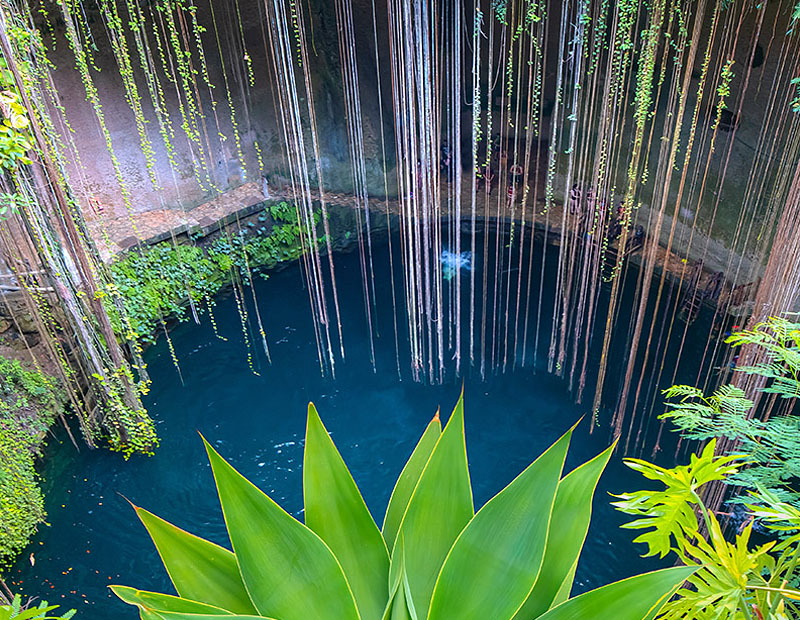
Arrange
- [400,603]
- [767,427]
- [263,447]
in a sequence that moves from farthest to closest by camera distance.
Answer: [263,447] < [767,427] < [400,603]

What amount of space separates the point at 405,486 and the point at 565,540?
32 centimetres

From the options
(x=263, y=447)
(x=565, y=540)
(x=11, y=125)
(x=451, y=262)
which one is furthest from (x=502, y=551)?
(x=451, y=262)

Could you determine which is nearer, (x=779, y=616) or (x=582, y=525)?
(x=779, y=616)

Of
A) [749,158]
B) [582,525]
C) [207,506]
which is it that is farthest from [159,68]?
[582,525]

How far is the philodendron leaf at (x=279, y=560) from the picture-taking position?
0.93 meters

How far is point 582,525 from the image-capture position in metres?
0.98

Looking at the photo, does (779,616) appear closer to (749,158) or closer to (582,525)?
(582,525)

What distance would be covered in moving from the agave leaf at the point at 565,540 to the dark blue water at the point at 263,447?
6.95 ft

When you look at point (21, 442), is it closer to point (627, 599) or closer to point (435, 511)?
point (435, 511)

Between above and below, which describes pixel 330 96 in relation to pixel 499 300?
above

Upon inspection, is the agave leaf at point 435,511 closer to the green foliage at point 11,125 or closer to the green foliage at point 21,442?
the green foliage at point 11,125

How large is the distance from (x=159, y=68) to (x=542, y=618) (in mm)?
5444

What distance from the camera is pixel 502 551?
3.12 ft

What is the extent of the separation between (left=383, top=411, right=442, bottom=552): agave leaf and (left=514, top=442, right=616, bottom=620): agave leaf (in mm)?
273
